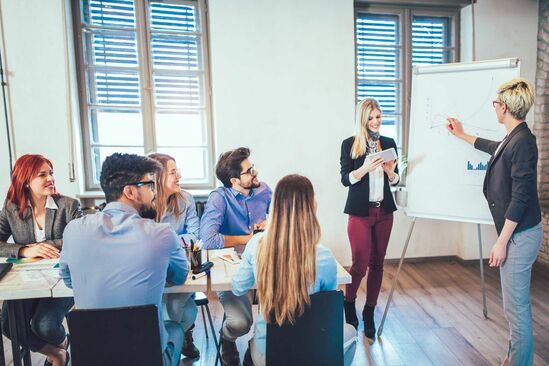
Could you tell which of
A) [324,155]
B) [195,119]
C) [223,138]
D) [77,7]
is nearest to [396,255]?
[324,155]

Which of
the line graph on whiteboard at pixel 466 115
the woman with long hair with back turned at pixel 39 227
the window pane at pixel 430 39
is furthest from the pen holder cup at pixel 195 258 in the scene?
the window pane at pixel 430 39

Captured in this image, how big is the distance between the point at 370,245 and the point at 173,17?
2840mm

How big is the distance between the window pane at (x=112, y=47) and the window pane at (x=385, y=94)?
2.37 m

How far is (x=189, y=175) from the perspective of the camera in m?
3.72

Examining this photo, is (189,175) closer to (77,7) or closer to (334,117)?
(334,117)

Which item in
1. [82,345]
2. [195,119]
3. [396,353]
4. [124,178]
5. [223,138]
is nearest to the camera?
[82,345]

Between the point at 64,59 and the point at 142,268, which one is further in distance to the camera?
the point at 64,59

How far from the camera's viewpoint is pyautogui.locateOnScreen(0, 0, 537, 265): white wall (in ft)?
10.4

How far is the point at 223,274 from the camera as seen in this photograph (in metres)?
1.67

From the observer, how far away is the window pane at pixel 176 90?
357 cm

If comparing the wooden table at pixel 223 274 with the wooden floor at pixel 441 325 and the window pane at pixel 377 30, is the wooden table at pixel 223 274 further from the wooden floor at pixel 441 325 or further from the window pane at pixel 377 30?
the window pane at pixel 377 30

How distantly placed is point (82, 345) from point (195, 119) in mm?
2721

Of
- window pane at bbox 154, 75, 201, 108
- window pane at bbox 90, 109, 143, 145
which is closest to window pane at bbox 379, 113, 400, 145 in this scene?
window pane at bbox 154, 75, 201, 108

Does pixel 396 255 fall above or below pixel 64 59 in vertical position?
below
